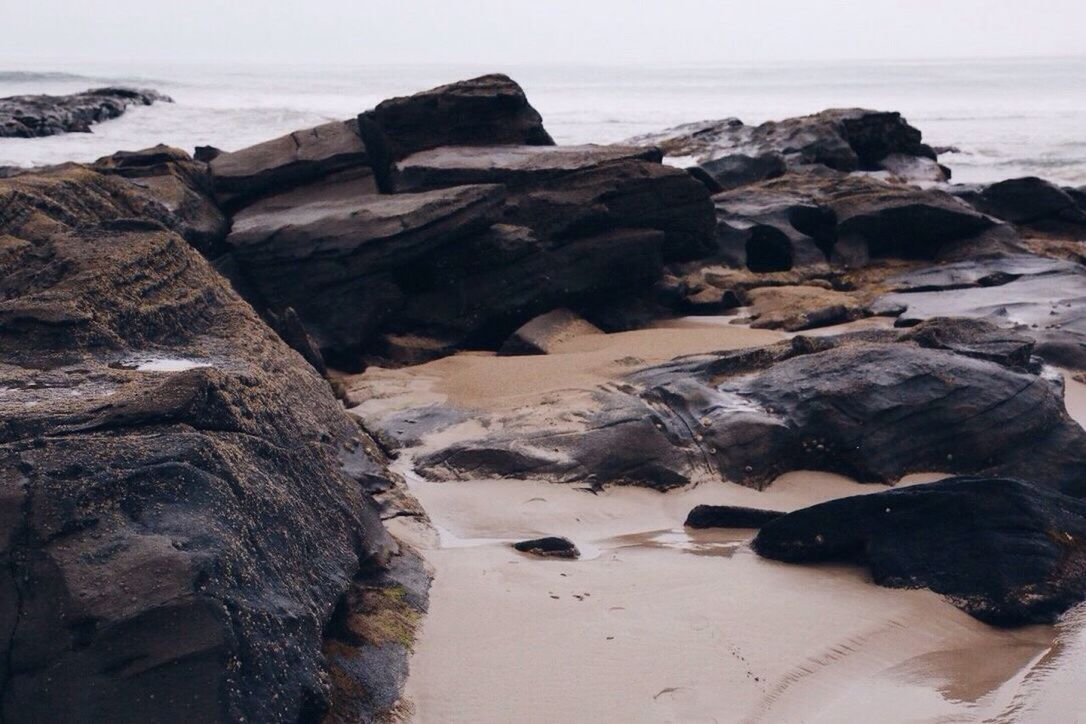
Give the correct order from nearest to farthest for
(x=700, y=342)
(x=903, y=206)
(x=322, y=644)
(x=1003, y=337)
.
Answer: (x=322, y=644), (x=1003, y=337), (x=700, y=342), (x=903, y=206)

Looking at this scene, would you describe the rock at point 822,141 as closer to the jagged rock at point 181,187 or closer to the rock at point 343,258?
the rock at point 343,258

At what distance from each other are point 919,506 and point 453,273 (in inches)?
230

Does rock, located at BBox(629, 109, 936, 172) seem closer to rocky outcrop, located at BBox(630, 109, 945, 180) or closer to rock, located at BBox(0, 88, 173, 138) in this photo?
rocky outcrop, located at BBox(630, 109, 945, 180)

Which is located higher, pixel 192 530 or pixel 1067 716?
pixel 192 530

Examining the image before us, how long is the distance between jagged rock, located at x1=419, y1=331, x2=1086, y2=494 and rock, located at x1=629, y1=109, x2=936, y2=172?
33.2ft

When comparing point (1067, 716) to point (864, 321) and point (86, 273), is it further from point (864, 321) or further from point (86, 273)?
point (864, 321)

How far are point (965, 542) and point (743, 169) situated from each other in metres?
11.4

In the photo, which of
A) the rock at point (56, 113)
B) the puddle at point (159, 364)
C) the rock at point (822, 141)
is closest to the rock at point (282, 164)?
the puddle at point (159, 364)

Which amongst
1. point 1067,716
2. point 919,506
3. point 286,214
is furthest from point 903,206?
point 1067,716

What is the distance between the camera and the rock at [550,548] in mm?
5273

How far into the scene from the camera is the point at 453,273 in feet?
33.7

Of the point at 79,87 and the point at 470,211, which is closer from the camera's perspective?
the point at 470,211

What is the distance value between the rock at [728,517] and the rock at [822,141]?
38.0ft

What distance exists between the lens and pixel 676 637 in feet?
14.3
